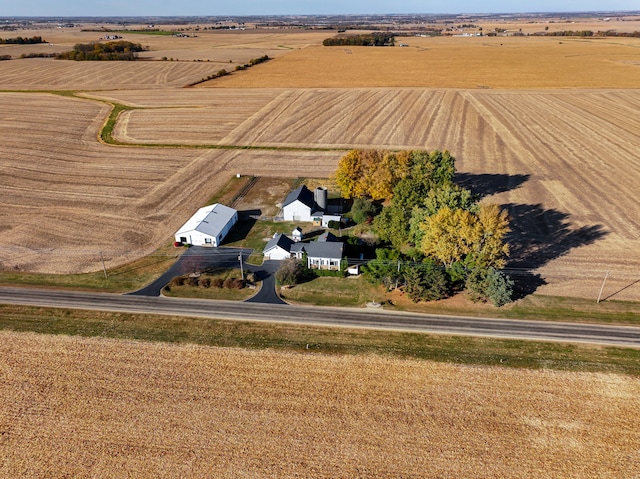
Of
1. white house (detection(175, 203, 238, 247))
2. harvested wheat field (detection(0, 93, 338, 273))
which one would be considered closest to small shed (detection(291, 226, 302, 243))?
white house (detection(175, 203, 238, 247))

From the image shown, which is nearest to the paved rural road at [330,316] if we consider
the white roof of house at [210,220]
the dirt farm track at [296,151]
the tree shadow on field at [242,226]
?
the dirt farm track at [296,151]

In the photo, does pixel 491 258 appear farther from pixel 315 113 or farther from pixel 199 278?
pixel 315 113

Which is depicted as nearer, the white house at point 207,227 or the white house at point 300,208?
the white house at point 207,227

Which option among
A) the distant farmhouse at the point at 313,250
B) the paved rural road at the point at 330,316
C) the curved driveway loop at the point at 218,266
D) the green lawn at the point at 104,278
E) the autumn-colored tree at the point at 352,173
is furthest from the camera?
the autumn-colored tree at the point at 352,173

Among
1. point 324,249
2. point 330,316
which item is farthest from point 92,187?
point 330,316

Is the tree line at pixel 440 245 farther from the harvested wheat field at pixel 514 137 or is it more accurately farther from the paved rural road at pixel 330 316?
the harvested wheat field at pixel 514 137

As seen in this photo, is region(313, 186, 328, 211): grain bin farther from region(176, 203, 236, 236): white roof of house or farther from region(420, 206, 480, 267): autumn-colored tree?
region(420, 206, 480, 267): autumn-colored tree

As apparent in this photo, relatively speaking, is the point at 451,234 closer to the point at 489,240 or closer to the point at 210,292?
the point at 489,240
